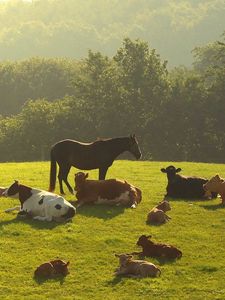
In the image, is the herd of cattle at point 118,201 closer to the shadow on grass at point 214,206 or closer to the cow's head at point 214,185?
the cow's head at point 214,185

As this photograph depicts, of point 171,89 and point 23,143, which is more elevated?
point 171,89

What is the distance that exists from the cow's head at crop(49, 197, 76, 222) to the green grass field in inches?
13.0

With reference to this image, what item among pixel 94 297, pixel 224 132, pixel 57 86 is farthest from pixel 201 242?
pixel 57 86

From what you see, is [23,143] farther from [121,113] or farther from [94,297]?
[94,297]

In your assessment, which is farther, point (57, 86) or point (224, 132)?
point (57, 86)

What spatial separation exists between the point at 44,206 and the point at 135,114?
49.7 m

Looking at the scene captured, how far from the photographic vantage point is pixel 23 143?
6688cm

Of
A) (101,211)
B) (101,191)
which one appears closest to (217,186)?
(101,191)

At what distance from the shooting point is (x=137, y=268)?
12211mm

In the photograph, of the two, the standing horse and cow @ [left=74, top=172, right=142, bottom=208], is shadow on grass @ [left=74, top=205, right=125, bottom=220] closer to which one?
cow @ [left=74, top=172, right=142, bottom=208]

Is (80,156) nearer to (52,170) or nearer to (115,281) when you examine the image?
(52,170)

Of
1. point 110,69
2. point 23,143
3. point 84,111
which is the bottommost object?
point 23,143

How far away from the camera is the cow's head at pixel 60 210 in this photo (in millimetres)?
16344

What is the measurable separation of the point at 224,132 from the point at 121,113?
482 inches
